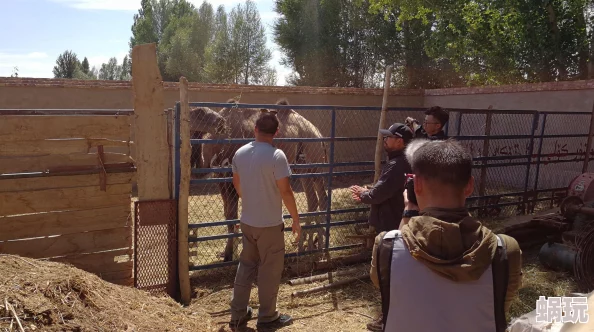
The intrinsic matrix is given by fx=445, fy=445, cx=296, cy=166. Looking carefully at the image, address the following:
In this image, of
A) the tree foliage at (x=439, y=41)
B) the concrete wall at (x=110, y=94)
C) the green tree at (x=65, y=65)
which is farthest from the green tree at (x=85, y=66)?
the concrete wall at (x=110, y=94)

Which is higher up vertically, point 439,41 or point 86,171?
point 439,41

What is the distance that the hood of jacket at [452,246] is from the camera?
1.36 metres

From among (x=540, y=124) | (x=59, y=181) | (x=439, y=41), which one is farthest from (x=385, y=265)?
(x=439, y=41)

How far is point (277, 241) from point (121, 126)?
190cm

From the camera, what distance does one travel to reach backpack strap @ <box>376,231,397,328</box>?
4.80ft

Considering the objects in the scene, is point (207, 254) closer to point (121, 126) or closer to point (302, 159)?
point (302, 159)

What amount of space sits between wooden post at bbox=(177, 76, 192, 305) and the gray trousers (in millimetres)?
785

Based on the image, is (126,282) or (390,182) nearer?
(390,182)

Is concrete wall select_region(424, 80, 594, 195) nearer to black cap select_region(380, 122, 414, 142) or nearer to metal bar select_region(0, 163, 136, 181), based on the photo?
black cap select_region(380, 122, 414, 142)

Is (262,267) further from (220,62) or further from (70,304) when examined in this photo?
(220,62)

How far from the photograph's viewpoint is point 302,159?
21.7 ft

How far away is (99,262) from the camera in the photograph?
4.37 metres

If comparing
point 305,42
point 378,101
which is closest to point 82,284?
point 378,101

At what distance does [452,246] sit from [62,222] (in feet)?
12.8
